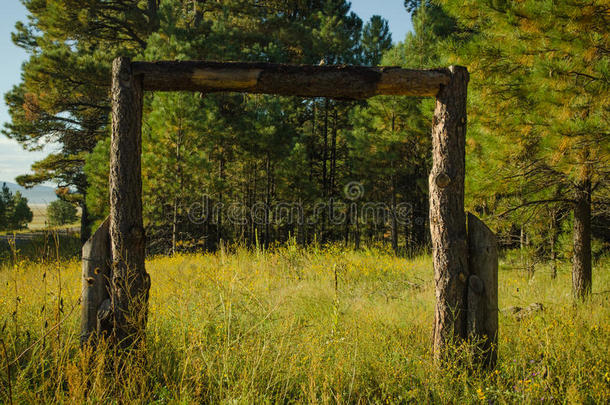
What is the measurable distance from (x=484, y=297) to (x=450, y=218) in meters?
0.75

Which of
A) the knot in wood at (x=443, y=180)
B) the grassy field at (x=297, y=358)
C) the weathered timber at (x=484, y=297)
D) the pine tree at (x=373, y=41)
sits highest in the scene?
the pine tree at (x=373, y=41)

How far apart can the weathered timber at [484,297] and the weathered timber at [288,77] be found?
1.50m

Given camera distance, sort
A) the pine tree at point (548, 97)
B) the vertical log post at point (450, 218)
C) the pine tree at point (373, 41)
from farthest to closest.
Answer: the pine tree at point (373, 41) < the pine tree at point (548, 97) < the vertical log post at point (450, 218)

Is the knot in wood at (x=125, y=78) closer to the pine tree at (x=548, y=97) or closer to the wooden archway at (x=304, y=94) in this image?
the wooden archway at (x=304, y=94)

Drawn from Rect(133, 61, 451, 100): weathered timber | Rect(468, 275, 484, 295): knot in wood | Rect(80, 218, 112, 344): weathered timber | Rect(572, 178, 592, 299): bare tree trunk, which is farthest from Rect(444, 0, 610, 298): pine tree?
Rect(80, 218, 112, 344): weathered timber

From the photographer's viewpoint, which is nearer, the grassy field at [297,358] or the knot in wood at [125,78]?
the grassy field at [297,358]

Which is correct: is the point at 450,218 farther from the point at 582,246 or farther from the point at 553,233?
the point at 553,233

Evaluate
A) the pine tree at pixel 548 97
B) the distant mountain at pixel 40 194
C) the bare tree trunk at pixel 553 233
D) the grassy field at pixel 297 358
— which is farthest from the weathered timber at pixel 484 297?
the bare tree trunk at pixel 553 233

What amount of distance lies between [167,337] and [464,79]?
3.63 metres

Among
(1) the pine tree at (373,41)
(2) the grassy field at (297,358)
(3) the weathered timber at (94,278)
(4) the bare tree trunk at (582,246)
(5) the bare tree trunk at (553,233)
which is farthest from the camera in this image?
(1) the pine tree at (373,41)

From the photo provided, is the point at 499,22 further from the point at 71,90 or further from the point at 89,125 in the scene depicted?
the point at 89,125

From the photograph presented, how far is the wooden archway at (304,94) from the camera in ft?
10.00

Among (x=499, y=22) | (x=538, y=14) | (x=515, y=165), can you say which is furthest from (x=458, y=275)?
(x=499, y=22)

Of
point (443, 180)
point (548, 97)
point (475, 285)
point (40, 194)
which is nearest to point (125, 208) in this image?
point (443, 180)
